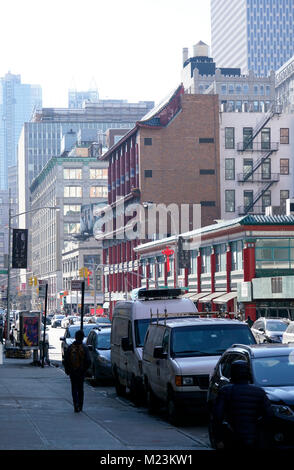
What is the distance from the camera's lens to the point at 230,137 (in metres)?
105

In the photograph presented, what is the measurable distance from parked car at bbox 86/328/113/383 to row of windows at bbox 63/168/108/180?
499 ft

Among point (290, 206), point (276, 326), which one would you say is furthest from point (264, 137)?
point (276, 326)

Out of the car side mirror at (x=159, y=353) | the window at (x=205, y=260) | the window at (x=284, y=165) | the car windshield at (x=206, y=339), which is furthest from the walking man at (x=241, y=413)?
the window at (x=284, y=165)

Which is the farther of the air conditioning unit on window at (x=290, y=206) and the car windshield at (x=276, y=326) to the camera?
the air conditioning unit on window at (x=290, y=206)

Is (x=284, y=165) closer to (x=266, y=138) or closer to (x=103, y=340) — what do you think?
(x=266, y=138)

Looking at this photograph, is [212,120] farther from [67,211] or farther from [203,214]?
[67,211]

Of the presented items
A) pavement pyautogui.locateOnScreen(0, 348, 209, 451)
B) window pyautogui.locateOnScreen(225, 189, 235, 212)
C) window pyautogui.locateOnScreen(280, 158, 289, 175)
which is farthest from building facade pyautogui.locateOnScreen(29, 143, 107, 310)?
pavement pyautogui.locateOnScreen(0, 348, 209, 451)

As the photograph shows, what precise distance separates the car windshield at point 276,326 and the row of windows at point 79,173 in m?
139

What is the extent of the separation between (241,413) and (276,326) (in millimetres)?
34018

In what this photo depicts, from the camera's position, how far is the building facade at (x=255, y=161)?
4048 inches

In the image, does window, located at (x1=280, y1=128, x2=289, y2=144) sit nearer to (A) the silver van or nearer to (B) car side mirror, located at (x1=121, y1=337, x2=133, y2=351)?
(B) car side mirror, located at (x1=121, y1=337, x2=133, y2=351)

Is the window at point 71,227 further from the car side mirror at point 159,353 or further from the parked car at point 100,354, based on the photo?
the car side mirror at point 159,353

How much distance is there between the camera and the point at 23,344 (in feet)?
128

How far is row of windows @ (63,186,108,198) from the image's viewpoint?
181m
